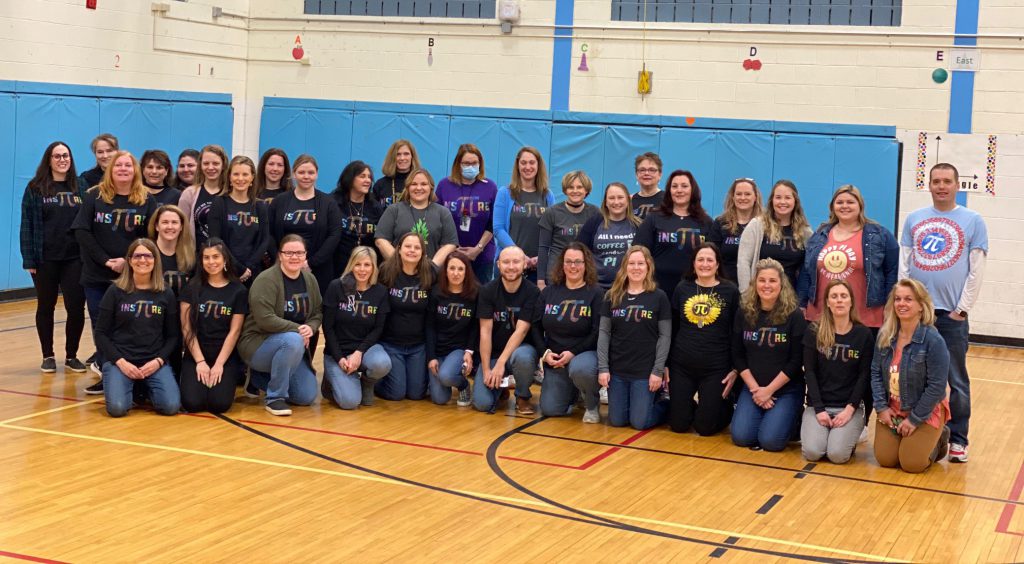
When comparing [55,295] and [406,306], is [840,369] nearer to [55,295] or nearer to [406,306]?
[406,306]

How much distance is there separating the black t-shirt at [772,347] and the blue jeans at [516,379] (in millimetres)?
1330

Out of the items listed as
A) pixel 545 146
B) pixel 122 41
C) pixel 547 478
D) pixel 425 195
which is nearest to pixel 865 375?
pixel 547 478

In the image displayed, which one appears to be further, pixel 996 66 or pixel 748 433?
pixel 996 66

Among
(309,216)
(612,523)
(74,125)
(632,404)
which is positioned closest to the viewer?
(612,523)

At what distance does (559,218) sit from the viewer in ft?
26.0

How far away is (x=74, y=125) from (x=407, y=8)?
3947 millimetres

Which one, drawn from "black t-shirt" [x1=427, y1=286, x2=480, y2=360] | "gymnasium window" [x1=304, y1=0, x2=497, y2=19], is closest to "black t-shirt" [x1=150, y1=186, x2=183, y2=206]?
"black t-shirt" [x1=427, y1=286, x2=480, y2=360]

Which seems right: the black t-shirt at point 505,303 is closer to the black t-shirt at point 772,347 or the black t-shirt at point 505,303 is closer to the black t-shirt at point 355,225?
the black t-shirt at point 355,225

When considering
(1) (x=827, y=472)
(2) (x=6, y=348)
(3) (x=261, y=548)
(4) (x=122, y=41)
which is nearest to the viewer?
(3) (x=261, y=548)

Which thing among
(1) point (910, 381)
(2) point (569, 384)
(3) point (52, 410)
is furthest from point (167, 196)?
(1) point (910, 381)

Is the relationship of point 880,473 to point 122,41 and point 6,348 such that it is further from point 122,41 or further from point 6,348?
point 122,41

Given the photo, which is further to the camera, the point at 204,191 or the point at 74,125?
the point at 74,125

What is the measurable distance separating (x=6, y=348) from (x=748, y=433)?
5.78 metres

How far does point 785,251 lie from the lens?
7.00 metres
